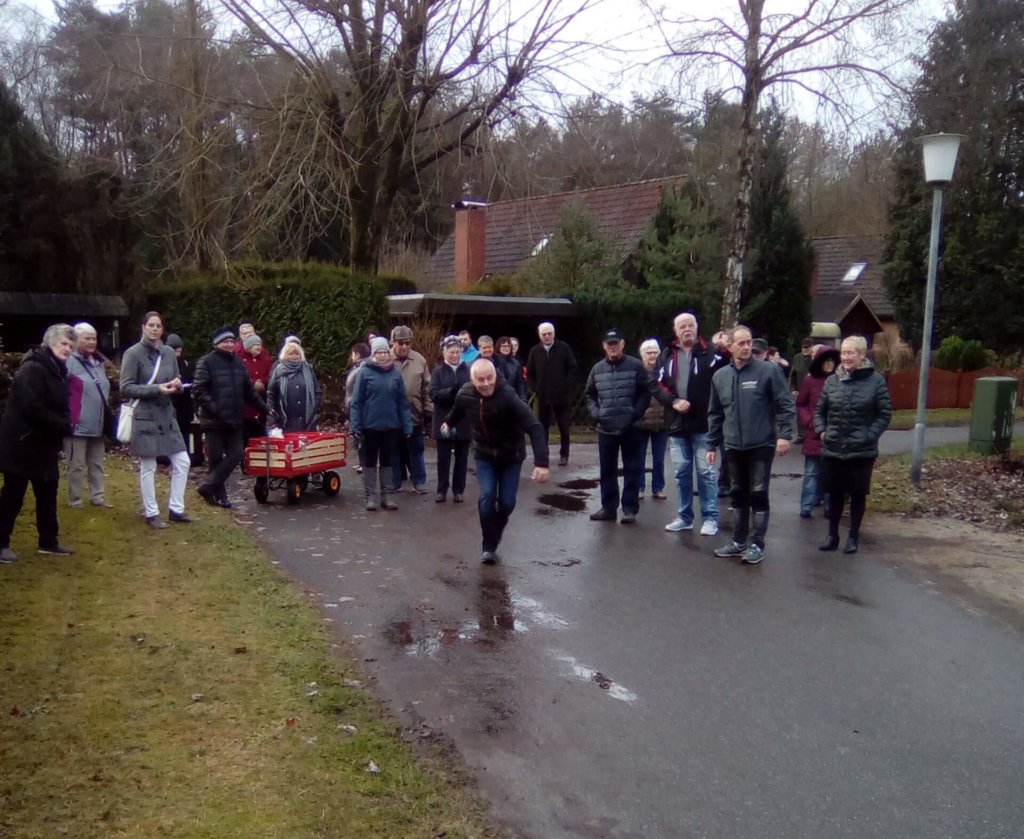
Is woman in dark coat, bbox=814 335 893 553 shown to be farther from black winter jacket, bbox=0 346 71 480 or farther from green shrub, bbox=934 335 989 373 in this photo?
green shrub, bbox=934 335 989 373

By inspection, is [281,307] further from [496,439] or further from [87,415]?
A: [496,439]

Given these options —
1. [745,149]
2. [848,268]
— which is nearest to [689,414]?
[745,149]

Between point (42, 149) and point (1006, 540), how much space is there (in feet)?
68.3

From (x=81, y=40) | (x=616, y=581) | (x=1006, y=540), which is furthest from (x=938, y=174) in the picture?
(x=81, y=40)

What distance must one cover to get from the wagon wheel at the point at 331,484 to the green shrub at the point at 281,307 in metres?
7.12

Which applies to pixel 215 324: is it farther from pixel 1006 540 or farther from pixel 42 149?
pixel 1006 540

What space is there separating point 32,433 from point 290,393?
3742 millimetres

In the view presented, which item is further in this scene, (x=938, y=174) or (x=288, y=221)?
(x=288, y=221)

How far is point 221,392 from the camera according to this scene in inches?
397

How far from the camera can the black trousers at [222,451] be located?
10.3 meters

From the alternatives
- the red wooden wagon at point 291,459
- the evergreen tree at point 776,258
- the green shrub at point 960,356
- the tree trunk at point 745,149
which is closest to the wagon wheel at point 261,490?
the red wooden wagon at point 291,459

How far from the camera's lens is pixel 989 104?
30.7 meters

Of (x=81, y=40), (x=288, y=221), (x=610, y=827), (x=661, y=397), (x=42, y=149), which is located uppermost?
(x=81, y=40)

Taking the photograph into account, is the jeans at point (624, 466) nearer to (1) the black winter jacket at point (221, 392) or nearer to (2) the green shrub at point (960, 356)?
(1) the black winter jacket at point (221, 392)
